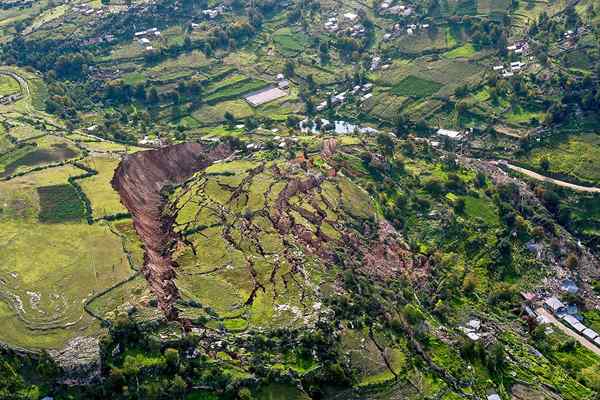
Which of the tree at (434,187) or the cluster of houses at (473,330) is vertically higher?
the tree at (434,187)

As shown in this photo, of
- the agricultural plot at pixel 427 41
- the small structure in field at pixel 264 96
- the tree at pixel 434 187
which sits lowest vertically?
the tree at pixel 434 187

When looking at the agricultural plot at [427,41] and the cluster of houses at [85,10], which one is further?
the cluster of houses at [85,10]

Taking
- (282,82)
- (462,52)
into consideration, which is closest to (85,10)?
(282,82)

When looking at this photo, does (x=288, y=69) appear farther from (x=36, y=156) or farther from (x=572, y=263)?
(x=572, y=263)

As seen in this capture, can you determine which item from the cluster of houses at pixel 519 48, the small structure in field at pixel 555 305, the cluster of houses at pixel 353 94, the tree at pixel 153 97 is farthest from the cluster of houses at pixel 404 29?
the small structure in field at pixel 555 305

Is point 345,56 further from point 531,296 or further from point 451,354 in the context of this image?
point 451,354

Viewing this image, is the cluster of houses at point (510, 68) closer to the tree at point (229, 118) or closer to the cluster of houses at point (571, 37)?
the cluster of houses at point (571, 37)
